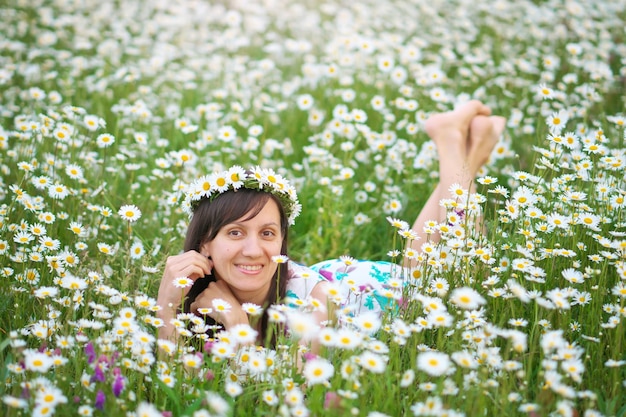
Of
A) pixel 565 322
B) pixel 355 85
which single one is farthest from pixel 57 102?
pixel 565 322

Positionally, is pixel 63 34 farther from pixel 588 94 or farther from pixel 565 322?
pixel 565 322

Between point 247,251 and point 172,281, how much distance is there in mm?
326

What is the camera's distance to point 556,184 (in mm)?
2900

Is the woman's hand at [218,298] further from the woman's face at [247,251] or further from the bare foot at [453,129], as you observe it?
the bare foot at [453,129]

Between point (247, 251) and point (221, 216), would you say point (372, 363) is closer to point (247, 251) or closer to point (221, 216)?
point (247, 251)

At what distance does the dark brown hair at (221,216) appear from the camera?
9.45ft

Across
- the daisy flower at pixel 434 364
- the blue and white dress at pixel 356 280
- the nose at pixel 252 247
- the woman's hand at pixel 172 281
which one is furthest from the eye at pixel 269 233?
the daisy flower at pixel 434 364

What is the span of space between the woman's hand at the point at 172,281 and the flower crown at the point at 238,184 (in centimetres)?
33

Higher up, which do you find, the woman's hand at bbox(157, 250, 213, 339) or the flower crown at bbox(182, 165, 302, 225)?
the flower crown at bbox(182, 165, 302, 225)

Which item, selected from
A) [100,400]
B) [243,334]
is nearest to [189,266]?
[243,334]

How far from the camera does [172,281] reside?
8.65ft

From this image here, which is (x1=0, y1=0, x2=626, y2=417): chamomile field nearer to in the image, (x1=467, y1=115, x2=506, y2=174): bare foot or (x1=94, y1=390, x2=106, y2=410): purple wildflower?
(x1=94, y1=390, x2=106, y2=410): purple wildflower

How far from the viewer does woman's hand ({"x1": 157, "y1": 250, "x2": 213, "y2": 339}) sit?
259 cm

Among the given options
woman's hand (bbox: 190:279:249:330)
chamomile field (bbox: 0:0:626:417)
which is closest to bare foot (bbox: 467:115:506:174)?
chamomile field (bbox: 0:0:626:417)
